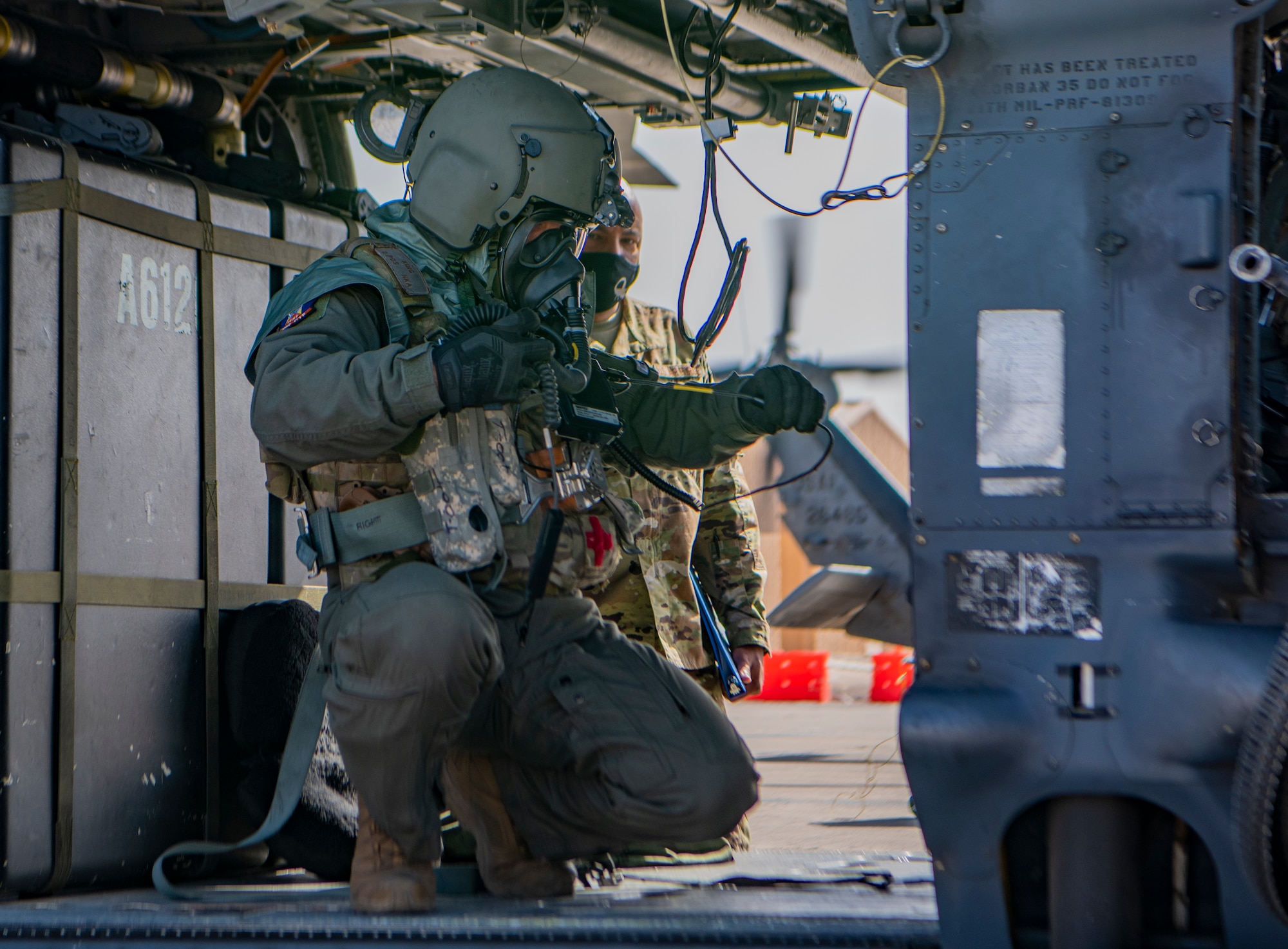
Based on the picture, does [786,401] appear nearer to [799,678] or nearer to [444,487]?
[444,487]

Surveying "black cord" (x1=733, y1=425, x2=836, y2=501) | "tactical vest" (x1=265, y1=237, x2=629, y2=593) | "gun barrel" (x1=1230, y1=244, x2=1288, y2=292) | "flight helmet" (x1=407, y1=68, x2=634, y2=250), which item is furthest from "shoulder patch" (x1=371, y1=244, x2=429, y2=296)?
"gun barrel" (x1=1230, y1=244, x2=1288, y2=292)

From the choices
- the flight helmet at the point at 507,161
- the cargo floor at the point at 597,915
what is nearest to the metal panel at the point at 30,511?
the cargo floor at the point at 597,915

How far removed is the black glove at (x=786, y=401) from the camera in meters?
3.02

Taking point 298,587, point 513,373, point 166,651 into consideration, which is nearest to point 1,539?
point 166,651

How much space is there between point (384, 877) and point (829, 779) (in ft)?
19.3

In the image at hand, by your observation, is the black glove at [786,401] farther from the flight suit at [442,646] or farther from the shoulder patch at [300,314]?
the shoulder patch at [300,314]

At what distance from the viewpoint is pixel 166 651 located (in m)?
3.42

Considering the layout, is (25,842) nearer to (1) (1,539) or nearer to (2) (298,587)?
(1) (1,539)

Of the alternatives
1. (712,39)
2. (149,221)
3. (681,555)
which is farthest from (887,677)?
(149,221)

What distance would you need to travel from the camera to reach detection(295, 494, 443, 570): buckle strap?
2891mm

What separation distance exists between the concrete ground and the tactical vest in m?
0.83

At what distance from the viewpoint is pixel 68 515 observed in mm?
3164

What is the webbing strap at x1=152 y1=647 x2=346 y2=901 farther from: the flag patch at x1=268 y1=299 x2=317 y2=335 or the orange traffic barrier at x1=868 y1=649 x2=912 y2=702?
the orange traffic barrier at x1=868 y1=649 x2=912 y2=702

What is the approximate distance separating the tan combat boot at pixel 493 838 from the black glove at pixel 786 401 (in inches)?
36.7
